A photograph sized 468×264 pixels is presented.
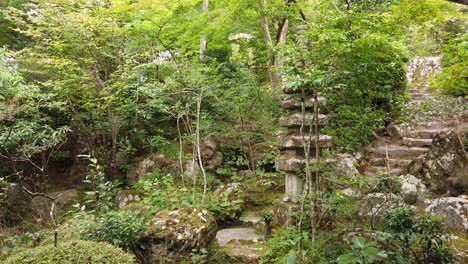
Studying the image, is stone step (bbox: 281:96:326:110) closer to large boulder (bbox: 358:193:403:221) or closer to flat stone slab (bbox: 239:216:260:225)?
large boulder (bbox: 358:193:403:221)

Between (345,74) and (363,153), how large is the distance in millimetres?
5360

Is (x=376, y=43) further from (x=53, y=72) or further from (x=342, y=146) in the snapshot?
(x=53, y=72)

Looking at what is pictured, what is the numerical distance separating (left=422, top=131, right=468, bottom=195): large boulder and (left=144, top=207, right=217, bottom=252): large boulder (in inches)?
179

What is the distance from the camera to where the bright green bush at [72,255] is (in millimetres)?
2719

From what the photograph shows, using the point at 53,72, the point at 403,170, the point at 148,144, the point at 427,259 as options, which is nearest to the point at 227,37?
the point at 148,144

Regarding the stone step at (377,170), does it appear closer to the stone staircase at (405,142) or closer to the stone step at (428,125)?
the stone staircase at (405,142)

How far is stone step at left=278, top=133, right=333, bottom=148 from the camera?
4.23m

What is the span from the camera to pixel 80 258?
277cm

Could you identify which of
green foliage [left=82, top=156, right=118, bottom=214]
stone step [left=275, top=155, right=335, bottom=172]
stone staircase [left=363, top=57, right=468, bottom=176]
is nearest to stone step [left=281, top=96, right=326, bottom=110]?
stone step [left=275, top=155, right=335, bottom=172]

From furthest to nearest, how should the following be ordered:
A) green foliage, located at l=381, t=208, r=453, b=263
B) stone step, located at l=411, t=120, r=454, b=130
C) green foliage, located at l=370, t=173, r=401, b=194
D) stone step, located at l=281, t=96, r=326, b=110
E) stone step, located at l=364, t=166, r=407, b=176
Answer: stone step, located at l=411, t=120, r=454, b=130, stone step, located at l=364, t=166, r=407, b=176, stone step, located at l=281, t=96, r=326, b=110, green foliage, located at l=370, t=173, r=401, b=194, green foliage, located at l=381, t=208, r=453, b=263

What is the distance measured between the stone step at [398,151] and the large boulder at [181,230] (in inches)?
211

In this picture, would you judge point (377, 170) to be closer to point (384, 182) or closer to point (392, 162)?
point (392, 162)

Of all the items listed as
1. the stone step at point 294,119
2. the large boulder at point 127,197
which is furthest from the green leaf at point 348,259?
the large boulder at point 127,197

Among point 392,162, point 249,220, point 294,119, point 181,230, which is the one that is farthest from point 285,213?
point 392,162
